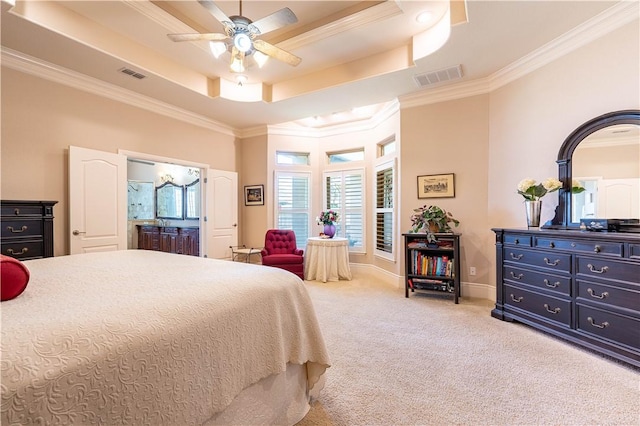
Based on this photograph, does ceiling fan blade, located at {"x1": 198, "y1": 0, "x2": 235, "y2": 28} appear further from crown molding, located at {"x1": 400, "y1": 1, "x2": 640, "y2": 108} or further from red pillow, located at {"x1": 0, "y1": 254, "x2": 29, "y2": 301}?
crown molding, located at {"x1": 400, "y1": 1, "x2": 640, "y2": 108}

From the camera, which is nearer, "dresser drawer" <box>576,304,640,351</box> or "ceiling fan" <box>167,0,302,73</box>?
"dresser drawer" <box>576,304,640,351</box>

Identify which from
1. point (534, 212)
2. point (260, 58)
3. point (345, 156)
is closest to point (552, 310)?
point (534, 212)

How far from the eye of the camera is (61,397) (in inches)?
27.8

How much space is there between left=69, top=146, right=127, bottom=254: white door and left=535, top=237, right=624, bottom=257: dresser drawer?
4913 millimetres

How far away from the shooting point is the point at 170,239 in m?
6.41

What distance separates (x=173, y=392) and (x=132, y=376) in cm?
17

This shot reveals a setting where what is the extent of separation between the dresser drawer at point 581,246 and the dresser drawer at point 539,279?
27 cm

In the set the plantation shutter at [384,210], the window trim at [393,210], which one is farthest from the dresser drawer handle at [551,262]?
the plantation shutter at [384,210]

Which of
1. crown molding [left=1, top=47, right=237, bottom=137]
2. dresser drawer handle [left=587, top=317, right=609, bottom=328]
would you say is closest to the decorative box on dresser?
dresser drawer handle [left=587, top=317, right=609, bottom=328]

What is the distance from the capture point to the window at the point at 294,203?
571 cm

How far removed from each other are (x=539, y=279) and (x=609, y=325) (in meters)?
0.59

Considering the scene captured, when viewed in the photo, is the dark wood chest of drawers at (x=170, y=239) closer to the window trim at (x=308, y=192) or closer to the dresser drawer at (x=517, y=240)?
the window trim at (x=308, y=192)

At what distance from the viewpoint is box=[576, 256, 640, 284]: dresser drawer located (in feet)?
6.76

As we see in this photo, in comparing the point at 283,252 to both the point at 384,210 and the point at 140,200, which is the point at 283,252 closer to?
the point at 384,210
